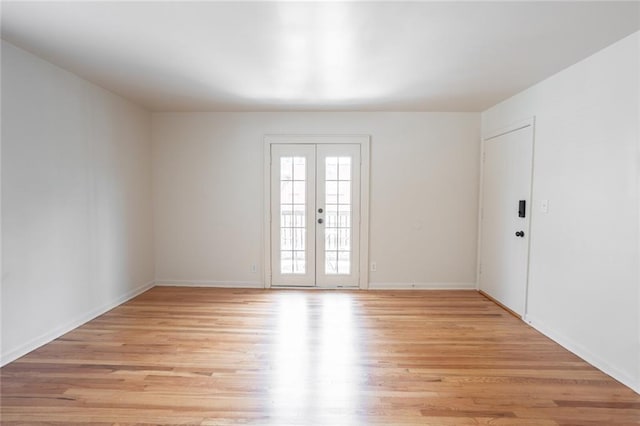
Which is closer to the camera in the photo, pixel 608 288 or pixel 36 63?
pixel 608 288

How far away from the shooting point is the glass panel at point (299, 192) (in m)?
4.57

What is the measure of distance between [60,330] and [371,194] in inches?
148

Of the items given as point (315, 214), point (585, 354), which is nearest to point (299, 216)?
point (315, 214)

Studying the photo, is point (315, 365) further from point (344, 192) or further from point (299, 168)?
point (299, 168)

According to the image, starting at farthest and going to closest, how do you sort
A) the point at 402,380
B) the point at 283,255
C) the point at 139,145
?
the point at 283,255, the point at 139,145, the point at 402,380

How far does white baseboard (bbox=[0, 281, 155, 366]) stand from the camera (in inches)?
100

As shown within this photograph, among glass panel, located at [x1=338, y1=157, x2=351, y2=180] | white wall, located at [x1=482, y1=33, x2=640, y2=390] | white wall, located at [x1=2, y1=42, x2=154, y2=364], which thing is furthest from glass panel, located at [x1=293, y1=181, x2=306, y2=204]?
white wall, located at [x1=482, y1=33, x2=640, y2=390]

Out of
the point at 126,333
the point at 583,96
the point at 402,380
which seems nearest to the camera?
the point at 402,380

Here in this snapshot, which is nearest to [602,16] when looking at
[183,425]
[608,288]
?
[608,288]

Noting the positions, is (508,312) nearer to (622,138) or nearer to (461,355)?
(461,355)

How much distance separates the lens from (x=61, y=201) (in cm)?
303

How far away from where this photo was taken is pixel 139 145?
14.2ft

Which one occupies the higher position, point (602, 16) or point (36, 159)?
point (602, 16)

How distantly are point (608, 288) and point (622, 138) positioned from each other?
1.12m
